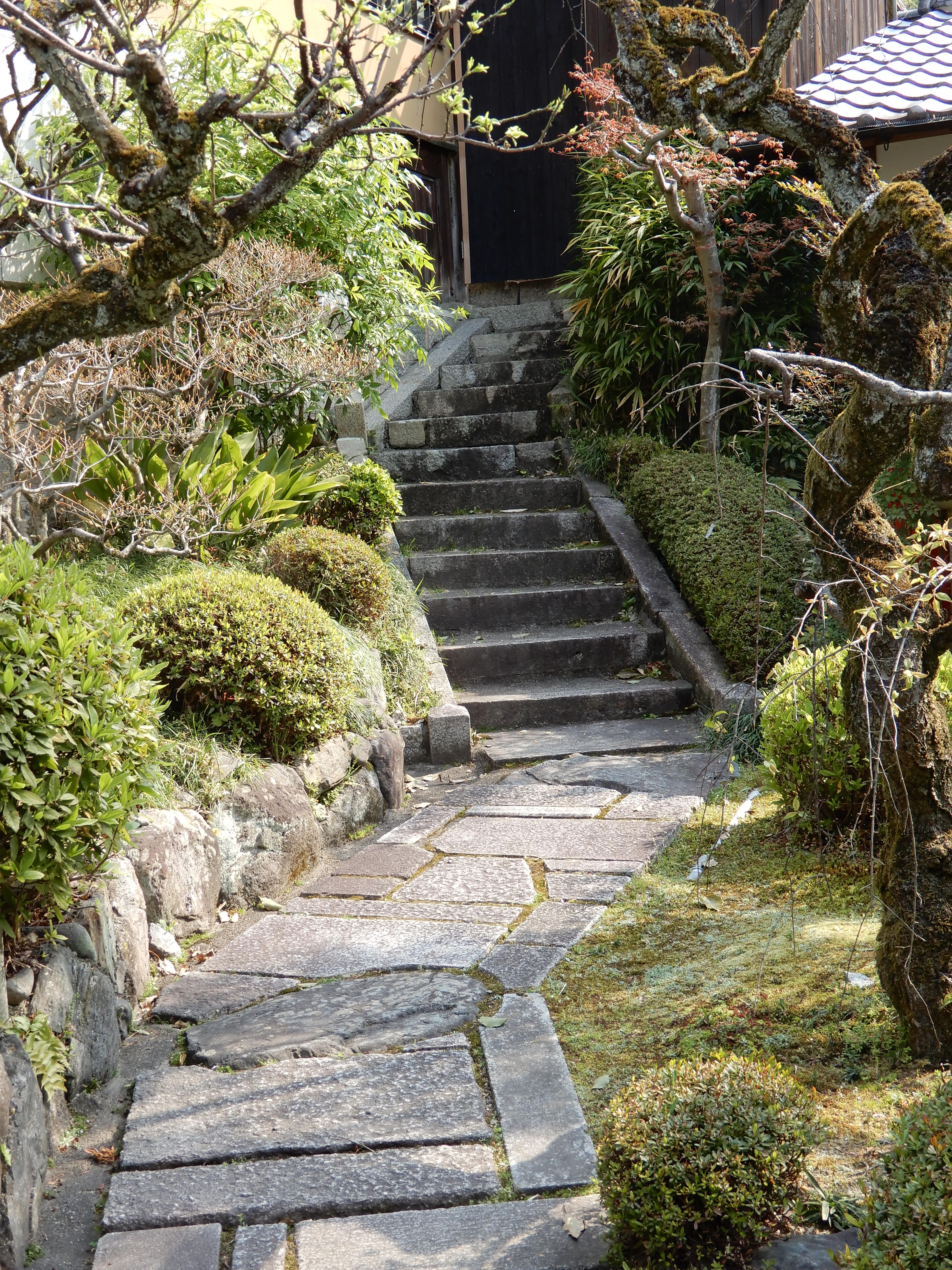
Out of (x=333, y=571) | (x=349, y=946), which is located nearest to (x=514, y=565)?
(x=333, y=571)

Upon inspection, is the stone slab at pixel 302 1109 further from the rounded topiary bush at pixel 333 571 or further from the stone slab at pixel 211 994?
the rounded topiary bush at pixel 333 571

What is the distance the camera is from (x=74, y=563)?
3.63m

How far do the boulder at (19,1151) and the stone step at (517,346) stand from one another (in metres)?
8.81

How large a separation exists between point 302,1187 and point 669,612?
5193 millimetres

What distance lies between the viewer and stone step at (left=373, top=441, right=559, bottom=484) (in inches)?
354

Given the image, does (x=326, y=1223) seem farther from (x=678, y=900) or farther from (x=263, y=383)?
(x=263, y=383)

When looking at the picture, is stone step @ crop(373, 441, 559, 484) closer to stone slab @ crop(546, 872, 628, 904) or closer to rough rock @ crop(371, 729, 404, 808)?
rough rock @ crop(371, 729, 404, 808)

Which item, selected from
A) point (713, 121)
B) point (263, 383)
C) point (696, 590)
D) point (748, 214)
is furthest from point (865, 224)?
point (748, 214)

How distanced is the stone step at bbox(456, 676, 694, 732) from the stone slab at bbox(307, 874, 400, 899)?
7.14ft

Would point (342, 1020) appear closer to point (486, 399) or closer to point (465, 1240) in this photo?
point (465, 1240)

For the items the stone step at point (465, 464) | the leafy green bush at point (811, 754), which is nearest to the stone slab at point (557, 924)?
the leafy green bush at point (811, 754)

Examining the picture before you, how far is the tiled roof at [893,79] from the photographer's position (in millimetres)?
7816

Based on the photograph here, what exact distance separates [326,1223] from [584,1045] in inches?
37.6

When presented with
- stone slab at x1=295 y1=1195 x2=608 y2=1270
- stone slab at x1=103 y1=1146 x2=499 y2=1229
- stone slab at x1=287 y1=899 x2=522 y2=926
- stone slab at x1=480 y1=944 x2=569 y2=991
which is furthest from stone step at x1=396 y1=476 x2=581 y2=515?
stone slab at x1=295 y1=1195 x2=608 y2=1270
